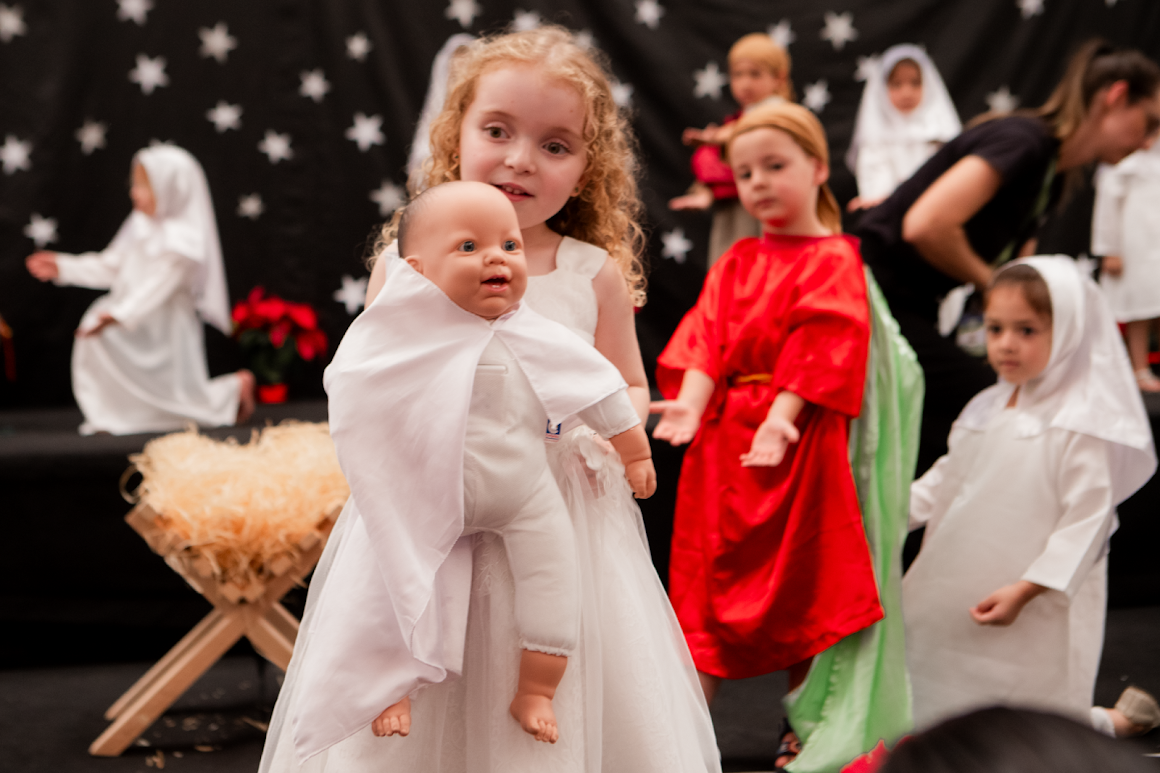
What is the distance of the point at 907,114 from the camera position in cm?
473

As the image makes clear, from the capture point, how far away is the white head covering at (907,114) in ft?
15.3

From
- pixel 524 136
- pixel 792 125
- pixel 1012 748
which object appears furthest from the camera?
pixel 792 125

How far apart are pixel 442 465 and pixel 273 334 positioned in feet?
11.5

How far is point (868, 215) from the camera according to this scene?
2812 millimetres

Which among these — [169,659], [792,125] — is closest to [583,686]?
[792,125]

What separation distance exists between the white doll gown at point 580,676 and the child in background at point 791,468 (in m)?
0.72

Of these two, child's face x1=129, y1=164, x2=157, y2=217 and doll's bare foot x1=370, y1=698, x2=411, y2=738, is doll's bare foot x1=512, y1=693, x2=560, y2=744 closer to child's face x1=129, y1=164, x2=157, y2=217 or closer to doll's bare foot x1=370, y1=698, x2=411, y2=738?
doll's bare foot x1=370, y1=698, x2=411, y2=738

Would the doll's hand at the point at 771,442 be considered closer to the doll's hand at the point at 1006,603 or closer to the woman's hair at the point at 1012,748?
the doll's hand at the point at 1006,603

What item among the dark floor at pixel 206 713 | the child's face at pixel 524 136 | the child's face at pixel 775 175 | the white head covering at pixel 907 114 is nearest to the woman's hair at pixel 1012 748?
the child's face at pixel 524 136

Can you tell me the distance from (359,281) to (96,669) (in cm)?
213

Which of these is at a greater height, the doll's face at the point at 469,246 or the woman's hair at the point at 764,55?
the woman's hair at the point at 764,55

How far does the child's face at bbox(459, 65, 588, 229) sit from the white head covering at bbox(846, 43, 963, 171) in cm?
360

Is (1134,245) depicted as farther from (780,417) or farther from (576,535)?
(576,535)

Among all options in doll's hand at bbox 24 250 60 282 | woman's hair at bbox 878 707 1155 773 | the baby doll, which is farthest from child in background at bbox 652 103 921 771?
doll's hand at bbox 24 250 60 282
